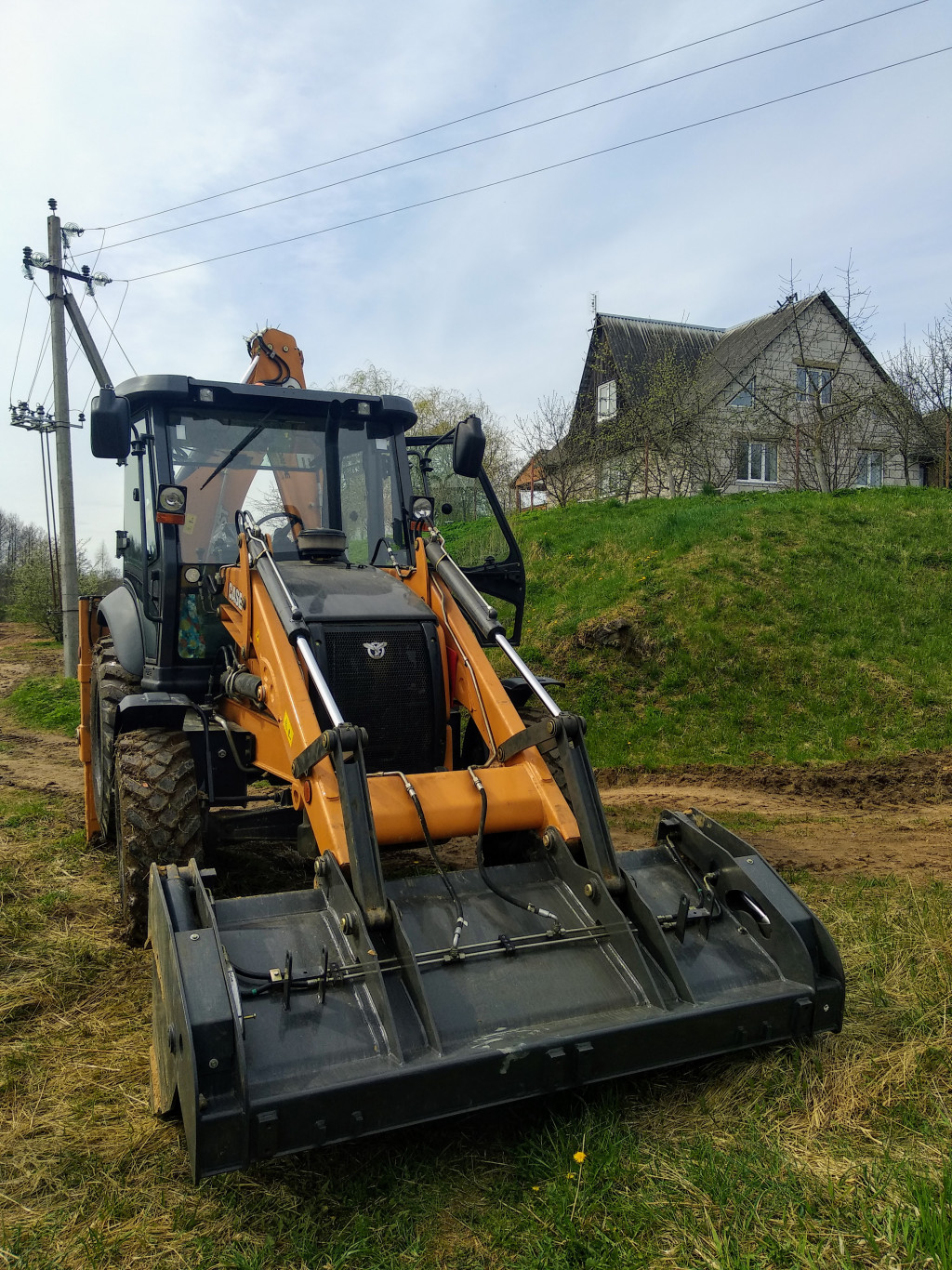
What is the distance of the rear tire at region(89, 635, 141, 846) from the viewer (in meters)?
5.63

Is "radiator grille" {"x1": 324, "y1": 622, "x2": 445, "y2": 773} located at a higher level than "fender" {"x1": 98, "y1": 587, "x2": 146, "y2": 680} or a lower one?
lower

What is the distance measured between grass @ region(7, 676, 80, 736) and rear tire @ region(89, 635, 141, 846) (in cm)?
769

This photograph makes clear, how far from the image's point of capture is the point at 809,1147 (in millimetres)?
2957

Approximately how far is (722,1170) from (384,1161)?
1.06m

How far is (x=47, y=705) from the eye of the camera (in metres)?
15.7

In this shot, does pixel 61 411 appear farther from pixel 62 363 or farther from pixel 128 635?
pixel 128 635

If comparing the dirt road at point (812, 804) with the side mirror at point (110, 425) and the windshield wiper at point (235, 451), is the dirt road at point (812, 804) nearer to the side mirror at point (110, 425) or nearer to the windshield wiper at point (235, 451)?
the windshield wiper at point (235, 451)

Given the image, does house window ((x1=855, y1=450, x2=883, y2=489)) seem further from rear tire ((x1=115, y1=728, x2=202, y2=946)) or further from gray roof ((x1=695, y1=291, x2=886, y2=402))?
rear tire ((x1=115, y1=728, x2=202, y2=946))

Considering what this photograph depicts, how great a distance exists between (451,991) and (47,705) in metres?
14.3

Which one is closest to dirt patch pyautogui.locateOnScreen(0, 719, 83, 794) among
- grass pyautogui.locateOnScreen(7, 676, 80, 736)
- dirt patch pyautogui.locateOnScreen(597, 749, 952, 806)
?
grass pyautogui.locateOnScreen(7, 676, 80, 736)

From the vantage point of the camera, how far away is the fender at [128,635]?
19.5 ft

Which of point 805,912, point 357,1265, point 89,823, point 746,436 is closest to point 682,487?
point 746,436

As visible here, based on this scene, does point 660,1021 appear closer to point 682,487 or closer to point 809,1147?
point 809,1147

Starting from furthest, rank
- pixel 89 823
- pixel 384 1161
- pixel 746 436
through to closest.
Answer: pixel 746 436 → pixel 89 823 → pixel 384 1161
